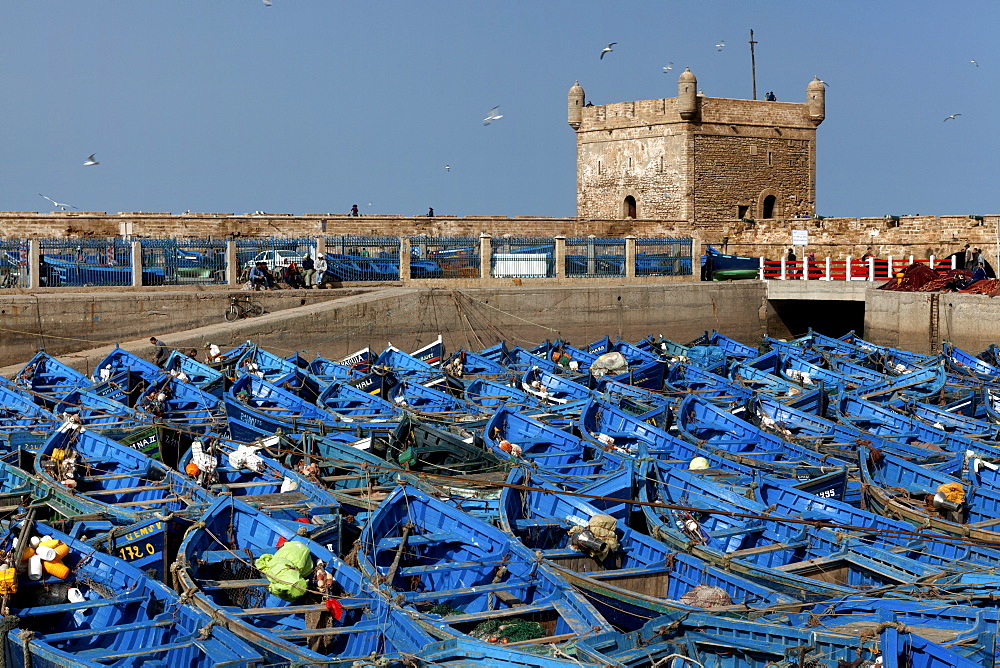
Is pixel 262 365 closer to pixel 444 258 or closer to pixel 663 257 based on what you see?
pixel 444 258

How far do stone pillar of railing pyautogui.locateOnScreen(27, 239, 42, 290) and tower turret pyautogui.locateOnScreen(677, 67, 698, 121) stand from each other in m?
23.7

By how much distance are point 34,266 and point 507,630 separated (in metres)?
19.5

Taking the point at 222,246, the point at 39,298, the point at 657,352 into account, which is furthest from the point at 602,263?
the point at 39,298

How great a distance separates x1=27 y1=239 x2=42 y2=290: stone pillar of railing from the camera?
2584cm

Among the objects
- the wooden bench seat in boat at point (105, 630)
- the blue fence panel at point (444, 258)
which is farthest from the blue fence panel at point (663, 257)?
the wooden bench seat in boat at point (105, 630)

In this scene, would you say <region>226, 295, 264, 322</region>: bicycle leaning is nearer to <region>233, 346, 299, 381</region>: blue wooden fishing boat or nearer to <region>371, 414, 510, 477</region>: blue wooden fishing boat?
<region>233, 346, 299, 381</region>: blue wooden fishing boat

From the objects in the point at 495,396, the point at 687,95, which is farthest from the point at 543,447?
the point at 687,95

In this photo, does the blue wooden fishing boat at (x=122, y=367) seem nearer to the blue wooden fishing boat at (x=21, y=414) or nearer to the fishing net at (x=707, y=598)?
the blue wooden fishing boat at (x=21, y=414)

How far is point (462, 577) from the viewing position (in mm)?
11609

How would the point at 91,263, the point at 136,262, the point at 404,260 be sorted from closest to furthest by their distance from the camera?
the point at 136,262
the point at 91,263
the point at 404,260

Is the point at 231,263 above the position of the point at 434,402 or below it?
above

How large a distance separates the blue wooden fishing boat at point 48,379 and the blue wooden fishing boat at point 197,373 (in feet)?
5.54

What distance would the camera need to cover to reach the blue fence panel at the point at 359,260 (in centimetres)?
2973

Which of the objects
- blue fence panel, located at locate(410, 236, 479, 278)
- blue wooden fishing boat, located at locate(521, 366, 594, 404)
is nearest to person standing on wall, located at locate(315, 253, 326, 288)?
blue fence panel, located at locate(410, 236, 479, 278)
